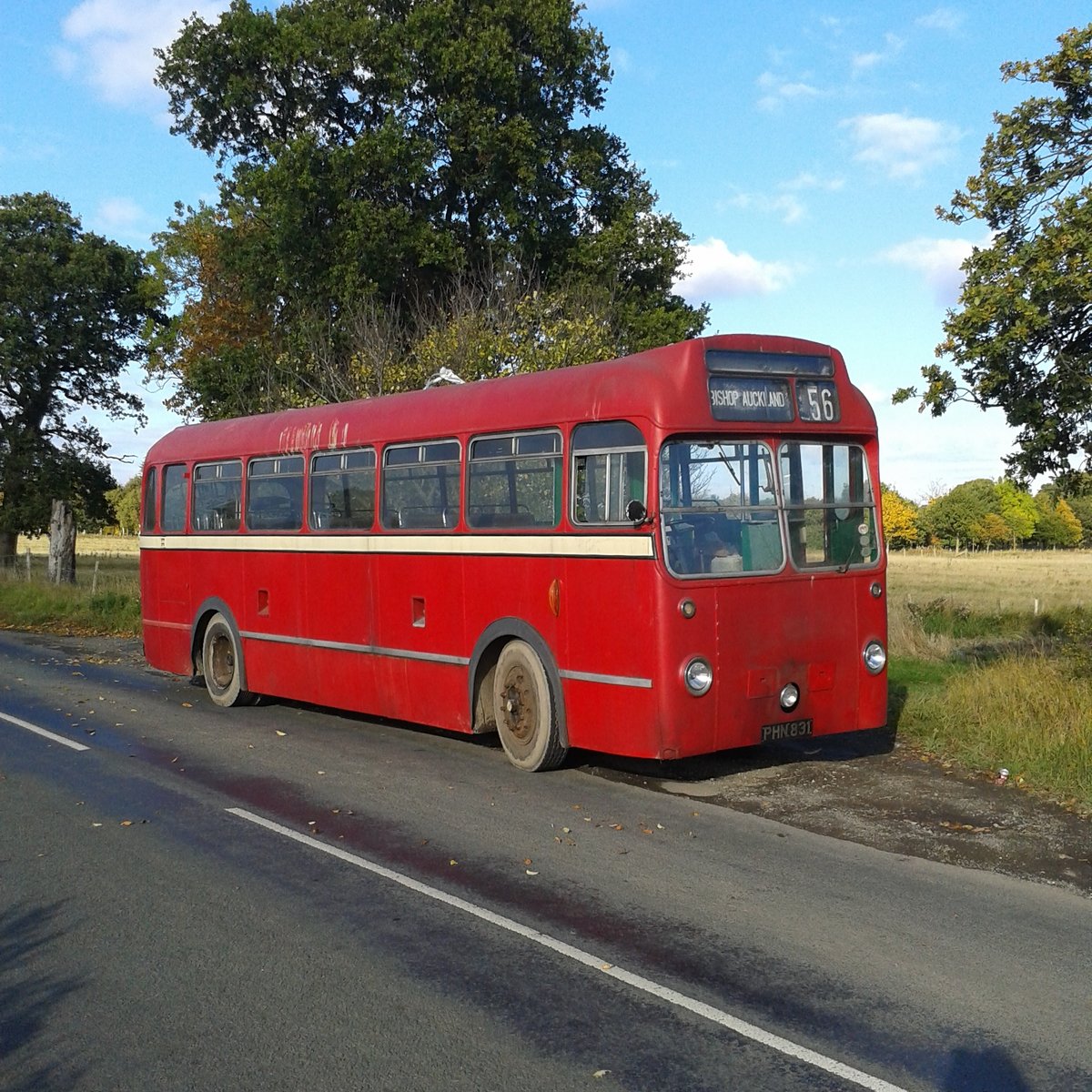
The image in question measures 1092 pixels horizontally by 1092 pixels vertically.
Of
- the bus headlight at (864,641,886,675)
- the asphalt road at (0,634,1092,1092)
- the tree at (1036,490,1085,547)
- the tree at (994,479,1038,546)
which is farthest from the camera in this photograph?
the tree at (994,479,1038,546)

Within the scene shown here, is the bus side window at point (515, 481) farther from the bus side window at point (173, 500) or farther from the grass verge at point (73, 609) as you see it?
the grass verge at point (73, 609)

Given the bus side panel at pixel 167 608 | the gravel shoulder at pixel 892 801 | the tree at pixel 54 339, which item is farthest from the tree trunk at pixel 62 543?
the gravel shoulder at pixel 892 801

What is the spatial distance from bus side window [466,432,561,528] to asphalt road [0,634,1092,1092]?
2.20m

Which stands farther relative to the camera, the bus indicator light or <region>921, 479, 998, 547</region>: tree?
<region>921, 479, 998, 547</region>: tree

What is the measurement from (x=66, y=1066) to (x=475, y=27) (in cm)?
2680

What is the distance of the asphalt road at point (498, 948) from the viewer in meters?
4.64

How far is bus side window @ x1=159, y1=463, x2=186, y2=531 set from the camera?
15.4m

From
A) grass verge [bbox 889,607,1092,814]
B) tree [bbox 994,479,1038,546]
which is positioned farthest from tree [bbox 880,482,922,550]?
grass verge [bbox 889,607,1092,814]

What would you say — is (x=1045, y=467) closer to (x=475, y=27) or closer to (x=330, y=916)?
(x=330, y=916)

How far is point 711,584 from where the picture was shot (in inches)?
364

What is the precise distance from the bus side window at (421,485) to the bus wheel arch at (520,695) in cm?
124

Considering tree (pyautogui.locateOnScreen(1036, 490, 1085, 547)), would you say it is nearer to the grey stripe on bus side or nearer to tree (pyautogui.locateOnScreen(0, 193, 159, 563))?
tree (pyautogui.locateOnScreen(0, 193, 159, 563))

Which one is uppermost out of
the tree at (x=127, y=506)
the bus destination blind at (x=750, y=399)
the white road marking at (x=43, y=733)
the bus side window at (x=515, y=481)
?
the tree at (x=127, y=506)

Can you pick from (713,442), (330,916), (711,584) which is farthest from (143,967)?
(713,442)
